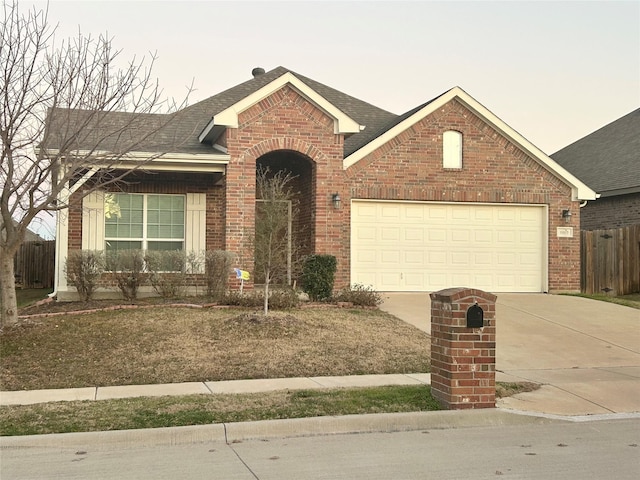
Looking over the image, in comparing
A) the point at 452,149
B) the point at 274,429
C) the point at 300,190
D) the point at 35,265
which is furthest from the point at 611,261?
the point at 35,265

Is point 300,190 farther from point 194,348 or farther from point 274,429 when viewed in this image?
point 274,429

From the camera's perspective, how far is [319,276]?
15.1 m

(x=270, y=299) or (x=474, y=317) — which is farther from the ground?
(x=474, y=317)

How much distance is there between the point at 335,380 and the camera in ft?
30.2

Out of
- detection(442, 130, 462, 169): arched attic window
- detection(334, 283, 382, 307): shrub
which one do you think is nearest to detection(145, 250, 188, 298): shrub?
detection(334, 283, 382, 307): shrub

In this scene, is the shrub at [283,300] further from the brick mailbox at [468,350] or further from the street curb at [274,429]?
the street curb at [274,429]

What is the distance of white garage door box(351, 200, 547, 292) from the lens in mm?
16953

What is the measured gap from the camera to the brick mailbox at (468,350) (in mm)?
7562

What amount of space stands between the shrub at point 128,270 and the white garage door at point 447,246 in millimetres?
5049

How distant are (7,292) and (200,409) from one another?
5.45 meters

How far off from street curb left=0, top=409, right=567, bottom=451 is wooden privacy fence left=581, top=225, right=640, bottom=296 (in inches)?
493

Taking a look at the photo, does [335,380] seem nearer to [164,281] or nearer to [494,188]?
[164,281]

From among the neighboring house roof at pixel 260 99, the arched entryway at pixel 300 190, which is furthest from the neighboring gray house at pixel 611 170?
the arched entryway at pixel 300 190

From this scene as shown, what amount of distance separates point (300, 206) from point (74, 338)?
26.8ft
